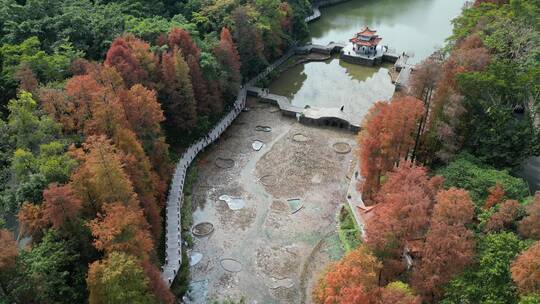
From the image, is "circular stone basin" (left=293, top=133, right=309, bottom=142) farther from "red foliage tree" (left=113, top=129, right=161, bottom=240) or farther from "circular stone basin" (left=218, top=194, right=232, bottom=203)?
"red foliage tree" (left=113, top=129, right=161, bottom=240)

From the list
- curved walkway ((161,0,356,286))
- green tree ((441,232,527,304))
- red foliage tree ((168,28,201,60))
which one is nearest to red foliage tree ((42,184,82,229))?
curved walkway ((161,0,356,286))

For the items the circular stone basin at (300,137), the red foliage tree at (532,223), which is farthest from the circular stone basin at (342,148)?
the red foliage tree at (532,223)

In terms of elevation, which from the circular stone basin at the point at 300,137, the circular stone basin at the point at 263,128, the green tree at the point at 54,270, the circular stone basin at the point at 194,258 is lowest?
the circular stone basin at the point at 194,258

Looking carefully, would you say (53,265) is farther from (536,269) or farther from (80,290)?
(536,269)

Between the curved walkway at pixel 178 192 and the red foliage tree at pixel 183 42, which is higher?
the red foliage tree at pixel 183 42

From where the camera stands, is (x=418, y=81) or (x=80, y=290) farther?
(x=418, y=81)

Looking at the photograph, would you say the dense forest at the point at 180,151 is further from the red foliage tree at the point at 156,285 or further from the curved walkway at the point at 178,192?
the curved walkway at the point at 178,192

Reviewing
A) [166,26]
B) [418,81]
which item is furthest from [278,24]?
[418,81]
